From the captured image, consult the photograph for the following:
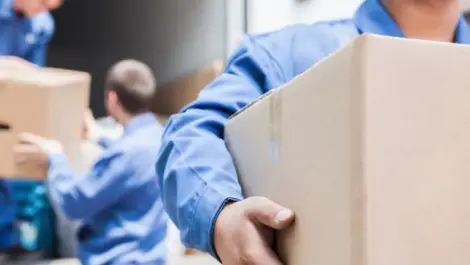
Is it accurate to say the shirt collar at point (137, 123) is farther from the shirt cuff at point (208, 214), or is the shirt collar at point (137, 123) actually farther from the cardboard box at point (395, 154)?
the cardboard box at point (395, 154)

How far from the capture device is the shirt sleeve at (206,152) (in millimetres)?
539

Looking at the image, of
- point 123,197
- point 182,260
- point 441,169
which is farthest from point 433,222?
point 182,260

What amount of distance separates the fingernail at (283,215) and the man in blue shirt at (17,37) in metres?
1.28

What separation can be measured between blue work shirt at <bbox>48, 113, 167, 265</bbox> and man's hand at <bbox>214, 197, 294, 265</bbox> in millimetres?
1050

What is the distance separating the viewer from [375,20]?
701mm

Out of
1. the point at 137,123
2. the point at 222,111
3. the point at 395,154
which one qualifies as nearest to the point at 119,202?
the point at 137,123

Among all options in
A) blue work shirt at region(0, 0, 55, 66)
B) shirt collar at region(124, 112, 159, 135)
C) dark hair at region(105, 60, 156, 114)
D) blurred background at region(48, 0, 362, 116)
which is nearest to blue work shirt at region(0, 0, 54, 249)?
blue work shirt at region(0, 0, 55, 66)

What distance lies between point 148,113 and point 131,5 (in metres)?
1.44

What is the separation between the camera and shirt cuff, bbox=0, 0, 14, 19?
1564mm

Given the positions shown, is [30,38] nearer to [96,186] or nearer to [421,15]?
[96,186]

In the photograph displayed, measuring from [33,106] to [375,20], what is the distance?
2.76ft

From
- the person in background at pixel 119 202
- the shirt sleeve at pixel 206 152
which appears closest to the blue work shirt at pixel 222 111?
the shirt sleeve at pixel 206 152

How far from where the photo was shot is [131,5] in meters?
3.01

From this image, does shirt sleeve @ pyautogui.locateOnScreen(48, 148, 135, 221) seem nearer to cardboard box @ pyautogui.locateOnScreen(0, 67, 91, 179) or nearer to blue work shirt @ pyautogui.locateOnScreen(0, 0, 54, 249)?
cardboard box @ pyautogui.locateOnScreen(0, 67, 91, 179)
